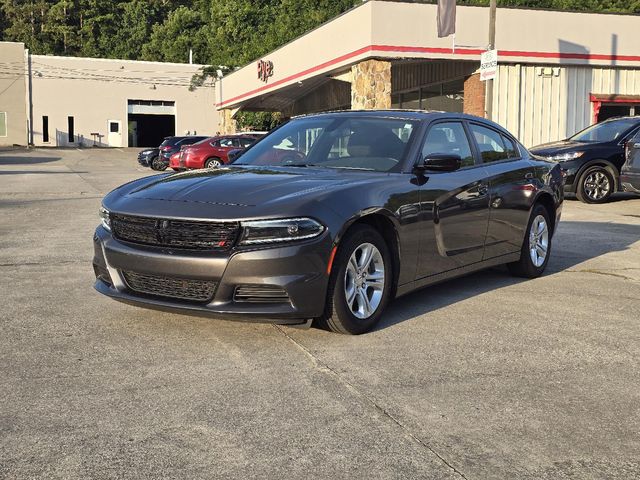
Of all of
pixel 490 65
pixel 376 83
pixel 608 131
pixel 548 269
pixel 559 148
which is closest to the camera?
pixel 548 269

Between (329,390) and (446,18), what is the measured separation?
18.4m

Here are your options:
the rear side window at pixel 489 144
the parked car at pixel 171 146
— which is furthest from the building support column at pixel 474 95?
the rear side window at pixel 489 144

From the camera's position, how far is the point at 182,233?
15.2 feet

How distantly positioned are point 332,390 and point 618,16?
23.5m

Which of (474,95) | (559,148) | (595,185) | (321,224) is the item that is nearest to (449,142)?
(321,224)

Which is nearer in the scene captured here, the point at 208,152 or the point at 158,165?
the point at 208,152

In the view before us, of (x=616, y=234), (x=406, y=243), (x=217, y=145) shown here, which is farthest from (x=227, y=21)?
(x=406, y=243)

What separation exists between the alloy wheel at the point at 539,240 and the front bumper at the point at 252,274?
3.19 metres

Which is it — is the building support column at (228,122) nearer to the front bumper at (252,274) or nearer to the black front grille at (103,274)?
the black front grille at (103,274)

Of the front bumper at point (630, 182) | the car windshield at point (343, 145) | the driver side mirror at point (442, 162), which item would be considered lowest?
the front bumper at point (630, 182)

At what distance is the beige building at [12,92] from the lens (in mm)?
55250

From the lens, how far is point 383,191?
5148 millimetres

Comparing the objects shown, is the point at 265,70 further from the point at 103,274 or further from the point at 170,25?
the point at 170,25

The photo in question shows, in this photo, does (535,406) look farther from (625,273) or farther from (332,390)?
(625,273)
